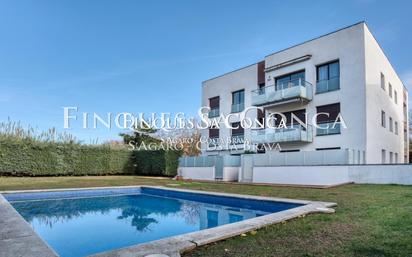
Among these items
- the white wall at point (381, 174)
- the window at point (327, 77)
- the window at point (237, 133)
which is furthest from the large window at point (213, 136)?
the white wall at point (381, 174)

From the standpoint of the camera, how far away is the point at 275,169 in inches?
754

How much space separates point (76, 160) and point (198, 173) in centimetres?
1066

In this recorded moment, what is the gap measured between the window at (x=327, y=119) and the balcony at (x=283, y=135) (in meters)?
0.78

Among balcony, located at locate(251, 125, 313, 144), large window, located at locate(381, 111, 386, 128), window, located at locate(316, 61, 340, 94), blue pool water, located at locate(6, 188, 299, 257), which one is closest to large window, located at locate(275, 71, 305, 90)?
window, located at locate(316, 61, 340, 94)

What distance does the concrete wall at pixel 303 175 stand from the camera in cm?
1656

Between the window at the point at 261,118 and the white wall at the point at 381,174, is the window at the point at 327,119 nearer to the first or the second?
the white wall at the point at 381,174

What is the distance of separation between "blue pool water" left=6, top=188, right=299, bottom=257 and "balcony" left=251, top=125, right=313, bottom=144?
1127cm

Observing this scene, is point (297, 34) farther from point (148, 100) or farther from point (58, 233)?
point (58, 233)

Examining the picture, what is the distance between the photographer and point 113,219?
9.53m

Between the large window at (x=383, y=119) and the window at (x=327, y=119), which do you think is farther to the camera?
the large window at (x=383, y=119)

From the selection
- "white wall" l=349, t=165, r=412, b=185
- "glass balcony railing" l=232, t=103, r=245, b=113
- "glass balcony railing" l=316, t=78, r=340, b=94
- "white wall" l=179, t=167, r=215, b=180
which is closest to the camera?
"white wall" l=349, t=165, r=412, b=185

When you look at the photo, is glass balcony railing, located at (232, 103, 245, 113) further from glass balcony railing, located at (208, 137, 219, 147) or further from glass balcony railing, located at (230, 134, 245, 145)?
glass balcony railing, located at (208, 137, 219, 147)

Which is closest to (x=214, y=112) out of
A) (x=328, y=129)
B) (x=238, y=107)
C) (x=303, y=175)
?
(x=238, y=107)

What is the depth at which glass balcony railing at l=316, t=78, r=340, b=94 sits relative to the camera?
2084 cm
